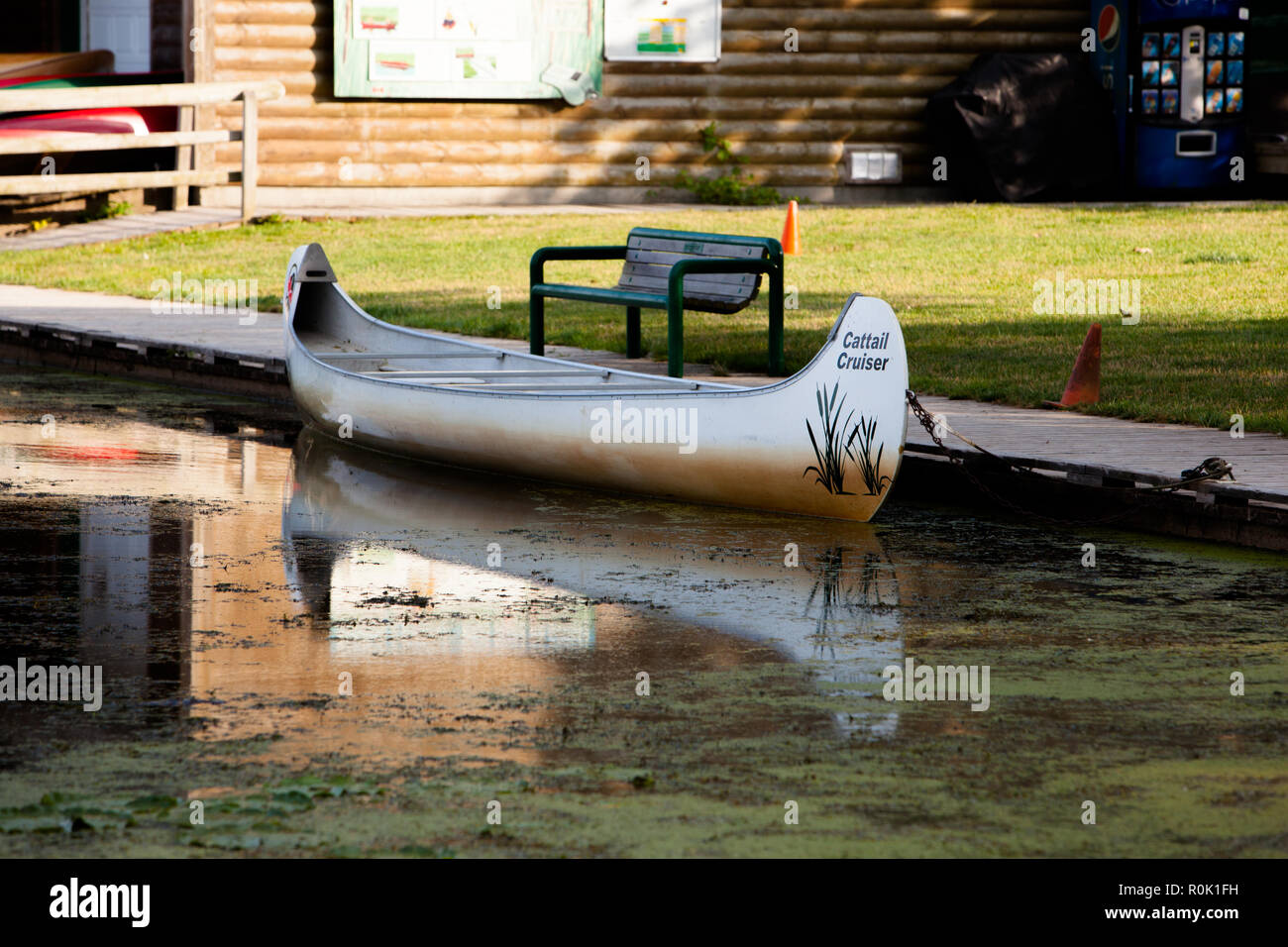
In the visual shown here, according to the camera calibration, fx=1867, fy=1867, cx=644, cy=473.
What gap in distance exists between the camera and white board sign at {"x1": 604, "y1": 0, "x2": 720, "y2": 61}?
20.2 meters

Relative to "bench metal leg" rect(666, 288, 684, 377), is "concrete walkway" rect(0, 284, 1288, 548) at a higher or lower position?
lower

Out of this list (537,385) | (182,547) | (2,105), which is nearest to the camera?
(182,547)

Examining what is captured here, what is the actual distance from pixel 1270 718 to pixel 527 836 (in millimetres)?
2129

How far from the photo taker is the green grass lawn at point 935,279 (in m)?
10.0

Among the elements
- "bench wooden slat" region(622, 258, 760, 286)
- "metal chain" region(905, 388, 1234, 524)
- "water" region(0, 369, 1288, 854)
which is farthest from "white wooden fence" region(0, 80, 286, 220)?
"metal chain" region(905, 388, 1234, 524)

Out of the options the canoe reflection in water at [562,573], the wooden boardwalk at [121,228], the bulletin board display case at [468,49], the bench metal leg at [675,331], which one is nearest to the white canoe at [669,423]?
the canoe reflection in water at [562,573]

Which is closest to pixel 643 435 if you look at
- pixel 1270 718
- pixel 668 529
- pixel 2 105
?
pixel 668 529

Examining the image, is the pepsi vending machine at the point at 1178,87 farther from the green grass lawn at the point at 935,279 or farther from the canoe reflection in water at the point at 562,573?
the canoe reflection in water at the point at 562,573

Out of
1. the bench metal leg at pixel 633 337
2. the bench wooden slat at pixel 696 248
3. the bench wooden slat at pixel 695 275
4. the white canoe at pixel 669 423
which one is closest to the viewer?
the white canoe at pixel 669 423

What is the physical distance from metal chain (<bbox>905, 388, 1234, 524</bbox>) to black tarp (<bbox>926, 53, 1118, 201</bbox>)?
12.8m

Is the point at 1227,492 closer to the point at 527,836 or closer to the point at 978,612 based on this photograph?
the point at 978,612

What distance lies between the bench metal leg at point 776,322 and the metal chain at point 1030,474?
222cm

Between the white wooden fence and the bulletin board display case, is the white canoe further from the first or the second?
the bulletin board display case

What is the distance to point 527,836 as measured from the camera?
4.02 m
